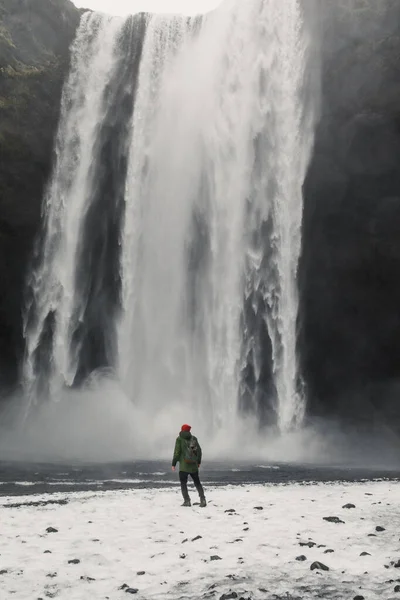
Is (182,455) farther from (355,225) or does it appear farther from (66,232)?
(355,225)

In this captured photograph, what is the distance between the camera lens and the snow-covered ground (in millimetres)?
6031

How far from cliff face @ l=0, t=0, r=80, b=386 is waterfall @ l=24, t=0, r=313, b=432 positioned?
0.95 m

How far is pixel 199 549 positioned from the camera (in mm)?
7371

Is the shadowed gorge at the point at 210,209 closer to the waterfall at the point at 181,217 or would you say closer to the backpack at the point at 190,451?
the waterfall at the point at 181,217

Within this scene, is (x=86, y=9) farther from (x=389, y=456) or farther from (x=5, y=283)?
(x=389, y=456)

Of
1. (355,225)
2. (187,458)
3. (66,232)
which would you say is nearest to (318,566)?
(187,458)

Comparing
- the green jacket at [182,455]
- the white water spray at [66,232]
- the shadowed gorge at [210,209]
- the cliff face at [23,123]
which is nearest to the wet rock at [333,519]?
the green jacket at [182,455]

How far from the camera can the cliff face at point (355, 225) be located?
30391mm

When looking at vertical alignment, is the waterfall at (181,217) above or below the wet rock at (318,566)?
above

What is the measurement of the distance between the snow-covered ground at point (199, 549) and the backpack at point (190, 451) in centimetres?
83

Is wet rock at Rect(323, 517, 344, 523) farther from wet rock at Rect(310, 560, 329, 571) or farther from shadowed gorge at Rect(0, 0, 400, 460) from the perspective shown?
shadowed gorge at Rect(0, 0, 400, 460)

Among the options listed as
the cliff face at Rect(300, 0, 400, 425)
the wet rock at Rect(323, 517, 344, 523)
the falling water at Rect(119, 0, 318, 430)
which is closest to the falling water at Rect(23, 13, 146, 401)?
the falling water at Rect(119, 0, 318, 430)

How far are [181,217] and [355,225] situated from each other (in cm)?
934

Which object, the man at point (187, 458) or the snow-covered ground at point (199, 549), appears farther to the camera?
the man at point (187, 458)
